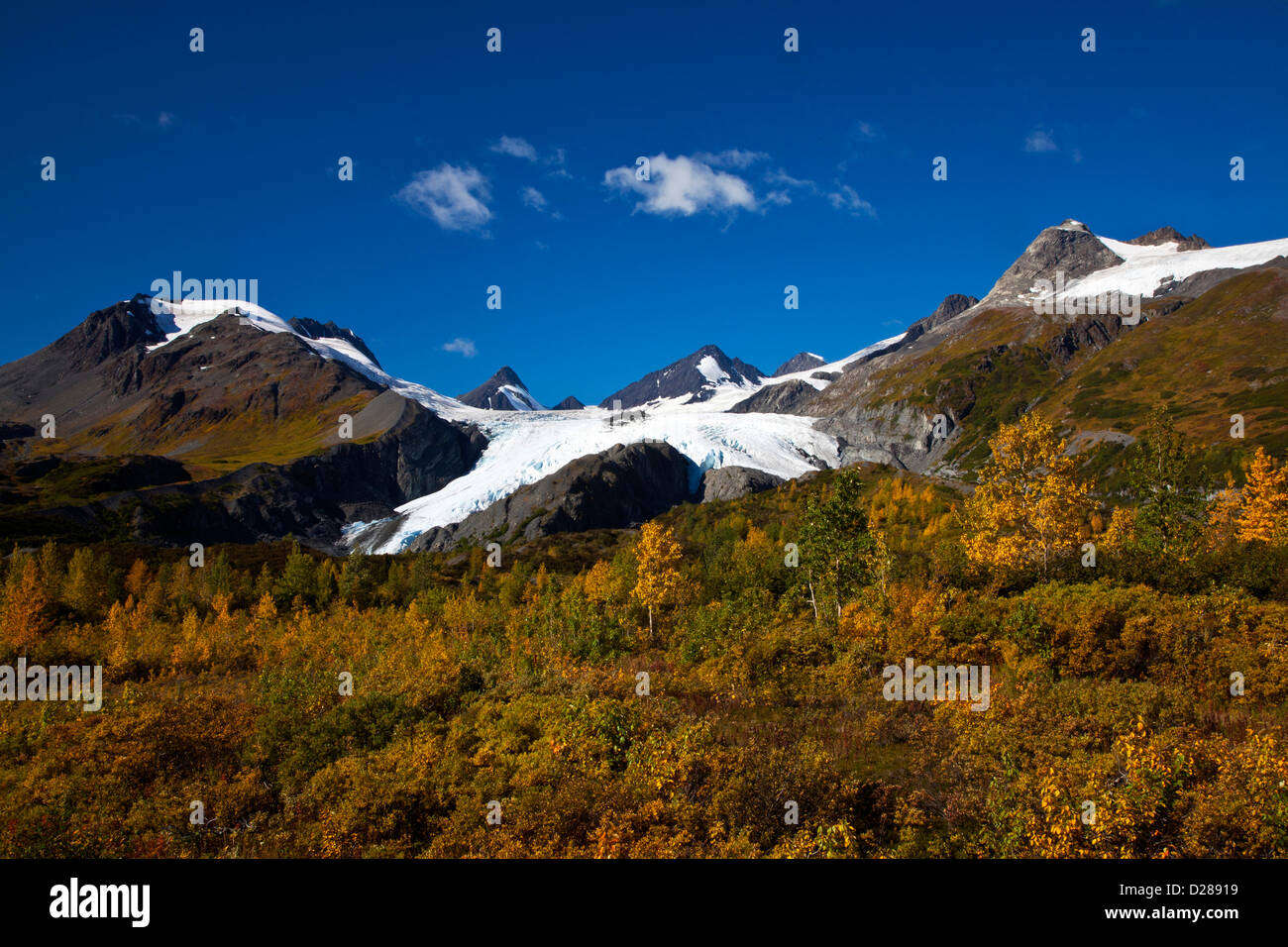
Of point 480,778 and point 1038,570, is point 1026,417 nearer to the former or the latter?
point 1038,570

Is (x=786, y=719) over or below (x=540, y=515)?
below

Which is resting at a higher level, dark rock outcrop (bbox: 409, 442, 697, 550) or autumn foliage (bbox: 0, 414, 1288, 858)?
dark rock outcrop (bbox: 409, 442, 697, 550)

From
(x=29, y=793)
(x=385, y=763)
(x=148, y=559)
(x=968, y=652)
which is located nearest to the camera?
(x=29, y=793)

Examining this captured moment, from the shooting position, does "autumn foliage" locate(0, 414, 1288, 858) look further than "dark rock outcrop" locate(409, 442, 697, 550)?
No

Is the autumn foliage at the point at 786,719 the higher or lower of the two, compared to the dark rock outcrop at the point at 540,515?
lower

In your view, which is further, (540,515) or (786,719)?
(540,515)

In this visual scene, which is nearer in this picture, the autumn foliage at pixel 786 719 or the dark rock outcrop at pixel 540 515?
the autumn foliage at pixel 786 719

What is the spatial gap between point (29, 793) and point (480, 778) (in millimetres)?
9854

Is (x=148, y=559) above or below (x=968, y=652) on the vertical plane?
above

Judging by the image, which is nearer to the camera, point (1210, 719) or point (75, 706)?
point (1210, 719)
